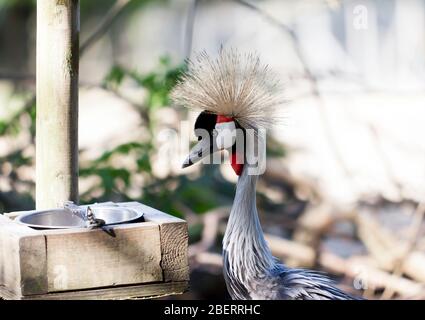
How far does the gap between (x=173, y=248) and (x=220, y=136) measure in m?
0.62

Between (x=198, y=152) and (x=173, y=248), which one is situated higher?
(x=198, y=152)

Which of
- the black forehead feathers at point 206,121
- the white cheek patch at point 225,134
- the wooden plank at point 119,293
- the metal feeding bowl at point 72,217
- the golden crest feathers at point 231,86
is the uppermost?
the golden crest feathers at point 231,86

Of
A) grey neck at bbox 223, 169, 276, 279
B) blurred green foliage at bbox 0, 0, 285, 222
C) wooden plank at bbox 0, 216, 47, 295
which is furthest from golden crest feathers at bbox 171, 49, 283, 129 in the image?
blurred green foliage at bbox 0, 0, 285, 222

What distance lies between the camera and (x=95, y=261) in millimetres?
1868

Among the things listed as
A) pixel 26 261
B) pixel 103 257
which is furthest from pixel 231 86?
pixel 26 261

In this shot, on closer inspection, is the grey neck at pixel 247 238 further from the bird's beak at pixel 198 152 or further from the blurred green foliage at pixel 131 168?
the blurred green foliage at pixel 131 168

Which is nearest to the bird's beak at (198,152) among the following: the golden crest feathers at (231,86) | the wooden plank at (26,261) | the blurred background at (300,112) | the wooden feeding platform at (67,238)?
the golden crest feathers at (231,86)

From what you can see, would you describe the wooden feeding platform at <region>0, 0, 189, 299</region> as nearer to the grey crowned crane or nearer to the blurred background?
the grey crowned crane

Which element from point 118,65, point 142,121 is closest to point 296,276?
point 142,121

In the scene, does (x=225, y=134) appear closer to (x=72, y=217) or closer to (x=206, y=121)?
(x=206, y=121)

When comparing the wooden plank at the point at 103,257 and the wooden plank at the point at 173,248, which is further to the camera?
the wooden plank at the point at 173,248

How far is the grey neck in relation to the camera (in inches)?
103

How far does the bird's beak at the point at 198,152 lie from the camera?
7.74 feet

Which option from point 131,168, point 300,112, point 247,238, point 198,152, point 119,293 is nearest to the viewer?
point 119,293
